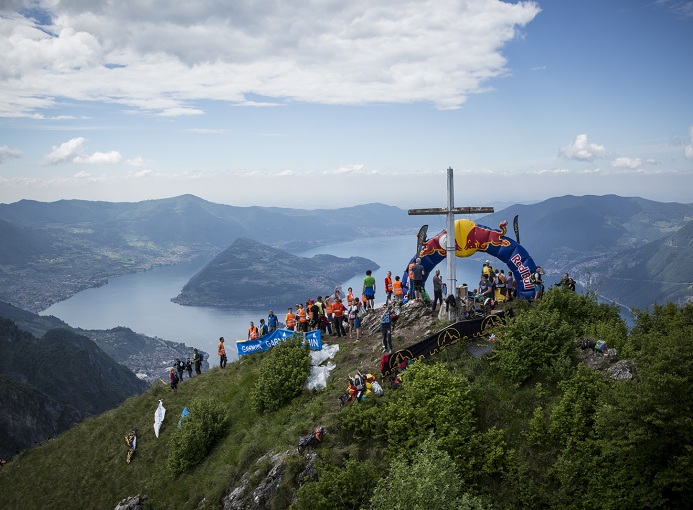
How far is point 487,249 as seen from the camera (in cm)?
2405

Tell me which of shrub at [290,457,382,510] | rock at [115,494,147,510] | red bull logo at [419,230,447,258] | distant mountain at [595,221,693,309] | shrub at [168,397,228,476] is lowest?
distant mountain at [595,221,693,309]

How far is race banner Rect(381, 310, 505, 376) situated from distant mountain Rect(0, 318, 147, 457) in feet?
273

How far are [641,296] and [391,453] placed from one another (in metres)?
168

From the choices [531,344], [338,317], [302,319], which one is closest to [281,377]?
[338,317]

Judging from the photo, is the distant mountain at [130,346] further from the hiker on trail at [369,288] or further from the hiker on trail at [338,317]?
the hiker on trail at [369,288]

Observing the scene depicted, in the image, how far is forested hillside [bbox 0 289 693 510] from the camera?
10.5 metres

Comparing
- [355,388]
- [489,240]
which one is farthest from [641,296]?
[355,388]

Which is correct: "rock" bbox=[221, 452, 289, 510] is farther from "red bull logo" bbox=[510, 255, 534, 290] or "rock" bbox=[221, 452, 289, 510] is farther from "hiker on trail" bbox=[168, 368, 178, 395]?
"red bull logo" bbox=[510, 255, 534, 290]

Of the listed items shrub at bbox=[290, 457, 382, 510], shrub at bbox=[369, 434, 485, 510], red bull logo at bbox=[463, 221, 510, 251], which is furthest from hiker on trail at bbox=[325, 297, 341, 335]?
shrub at bbox=[369, 434, 485, 510]

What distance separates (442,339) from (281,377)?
762 cm

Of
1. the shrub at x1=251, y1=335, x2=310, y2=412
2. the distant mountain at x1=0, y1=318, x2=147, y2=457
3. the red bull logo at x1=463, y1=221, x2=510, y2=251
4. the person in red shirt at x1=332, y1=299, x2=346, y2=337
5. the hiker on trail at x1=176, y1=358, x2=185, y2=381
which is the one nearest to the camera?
the shrub at x1=251, y1=335, x2=310, y2=412

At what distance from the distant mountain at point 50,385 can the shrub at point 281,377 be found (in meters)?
76.6

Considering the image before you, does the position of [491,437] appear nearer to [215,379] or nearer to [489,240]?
[489,240]

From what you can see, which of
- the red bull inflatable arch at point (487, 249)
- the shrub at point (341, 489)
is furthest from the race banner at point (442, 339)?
the shrub at point (341, 489)
